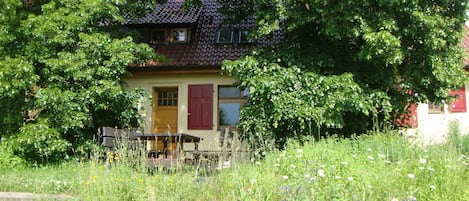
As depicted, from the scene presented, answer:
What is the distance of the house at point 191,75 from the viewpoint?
12.8 m

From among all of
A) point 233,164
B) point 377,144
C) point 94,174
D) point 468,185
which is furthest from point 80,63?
point 468,185

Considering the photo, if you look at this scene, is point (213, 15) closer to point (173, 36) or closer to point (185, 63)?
point (173, 36)

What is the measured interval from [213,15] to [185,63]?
283 centimetres

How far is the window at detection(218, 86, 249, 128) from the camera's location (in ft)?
41.9

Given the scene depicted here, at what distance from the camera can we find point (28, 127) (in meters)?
9.16

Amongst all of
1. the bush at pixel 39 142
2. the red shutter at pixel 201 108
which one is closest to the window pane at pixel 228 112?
the red shutter at pixel 201 108

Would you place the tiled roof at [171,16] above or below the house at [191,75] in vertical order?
above

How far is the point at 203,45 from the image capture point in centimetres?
1357

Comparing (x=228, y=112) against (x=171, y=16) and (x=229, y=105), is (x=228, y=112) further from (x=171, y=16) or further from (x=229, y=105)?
(x=171, y=16)

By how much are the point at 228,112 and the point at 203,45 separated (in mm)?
2458

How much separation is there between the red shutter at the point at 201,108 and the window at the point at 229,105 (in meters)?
0.32

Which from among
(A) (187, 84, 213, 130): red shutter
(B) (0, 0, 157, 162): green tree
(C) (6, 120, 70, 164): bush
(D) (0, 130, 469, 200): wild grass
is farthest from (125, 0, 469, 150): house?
(D) (0, 130, 469, 200): wild grass

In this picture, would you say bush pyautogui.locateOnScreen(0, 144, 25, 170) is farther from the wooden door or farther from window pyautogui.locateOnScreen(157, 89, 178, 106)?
window pyautogui.locateOnScreen(157, 89, 178, 106)

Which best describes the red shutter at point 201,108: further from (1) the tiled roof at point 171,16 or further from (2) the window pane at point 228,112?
(1) the tiled roof at point 171,16
